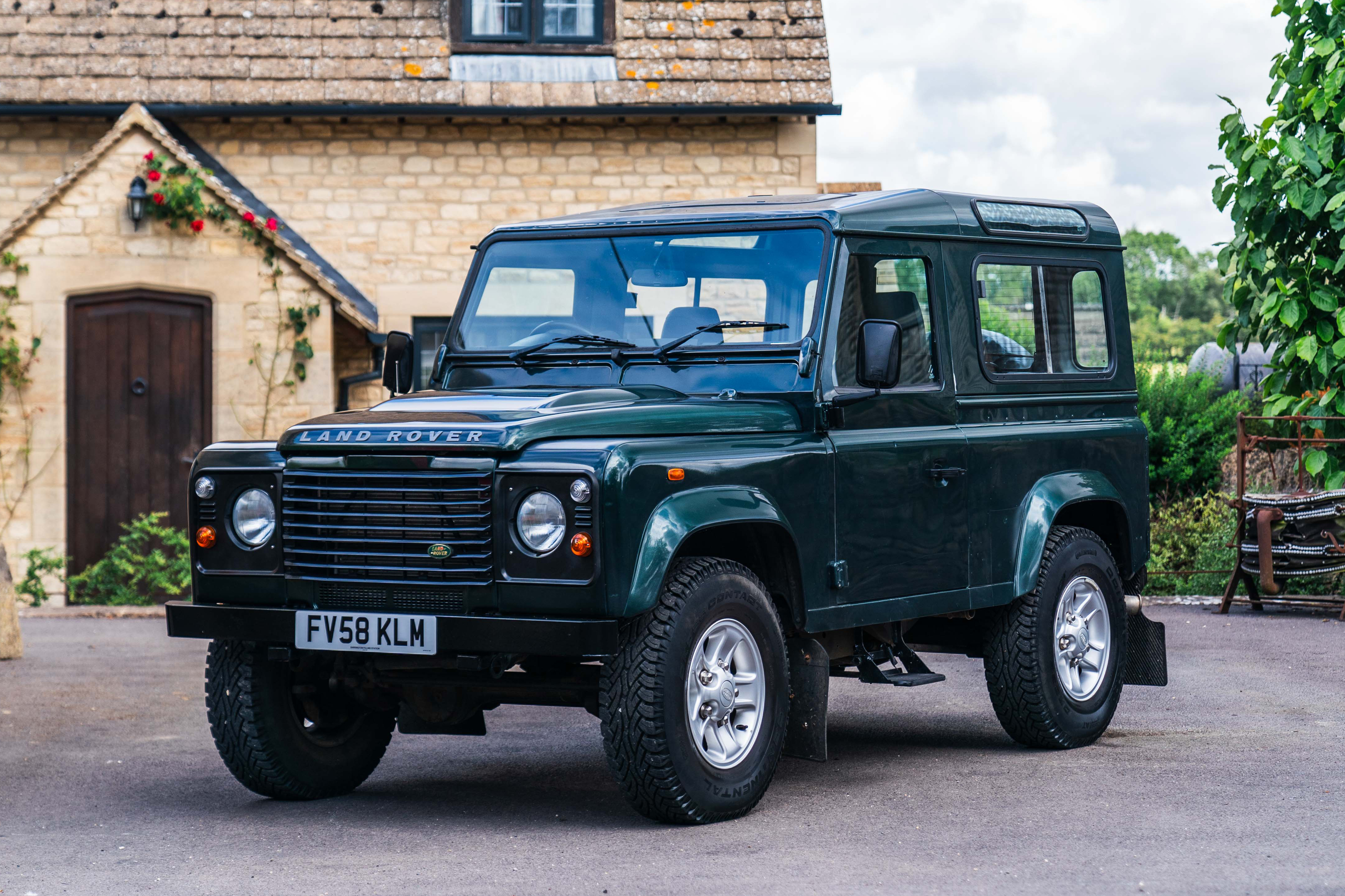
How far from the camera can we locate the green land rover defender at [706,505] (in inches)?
231

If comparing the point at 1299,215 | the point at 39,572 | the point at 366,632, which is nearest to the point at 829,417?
the point at 366,632

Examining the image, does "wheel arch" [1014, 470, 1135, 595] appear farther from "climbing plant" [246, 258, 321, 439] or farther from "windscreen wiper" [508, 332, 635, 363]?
"climbing plant" [246, 258, 321, 439]

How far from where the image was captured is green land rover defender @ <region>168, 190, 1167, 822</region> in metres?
5.88

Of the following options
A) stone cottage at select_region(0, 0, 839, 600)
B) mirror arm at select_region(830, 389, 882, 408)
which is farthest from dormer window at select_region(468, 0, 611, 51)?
mirror arm at select_region(830, 389, 882, 408)

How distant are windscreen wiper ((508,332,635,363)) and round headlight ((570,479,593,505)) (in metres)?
1.41

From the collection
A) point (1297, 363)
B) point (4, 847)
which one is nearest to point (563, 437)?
point (4, 847)

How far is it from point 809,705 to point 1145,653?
2.52m

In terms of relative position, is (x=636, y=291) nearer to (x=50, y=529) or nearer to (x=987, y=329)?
(x=987, y=329)

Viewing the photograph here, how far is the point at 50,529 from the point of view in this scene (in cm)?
1513

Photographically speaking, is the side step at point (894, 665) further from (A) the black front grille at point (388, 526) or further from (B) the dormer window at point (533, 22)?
(B) the dormer window at point (533, 22)

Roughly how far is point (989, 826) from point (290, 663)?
104 inches

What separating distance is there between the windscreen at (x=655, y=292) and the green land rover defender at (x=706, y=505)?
0.5 inches

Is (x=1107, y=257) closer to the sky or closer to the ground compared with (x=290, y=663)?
closer to the sky

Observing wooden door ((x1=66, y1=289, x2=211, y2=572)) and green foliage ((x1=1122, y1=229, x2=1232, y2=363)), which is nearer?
wooden door ((x1=66, y1=289, x2=211, y2=572))
